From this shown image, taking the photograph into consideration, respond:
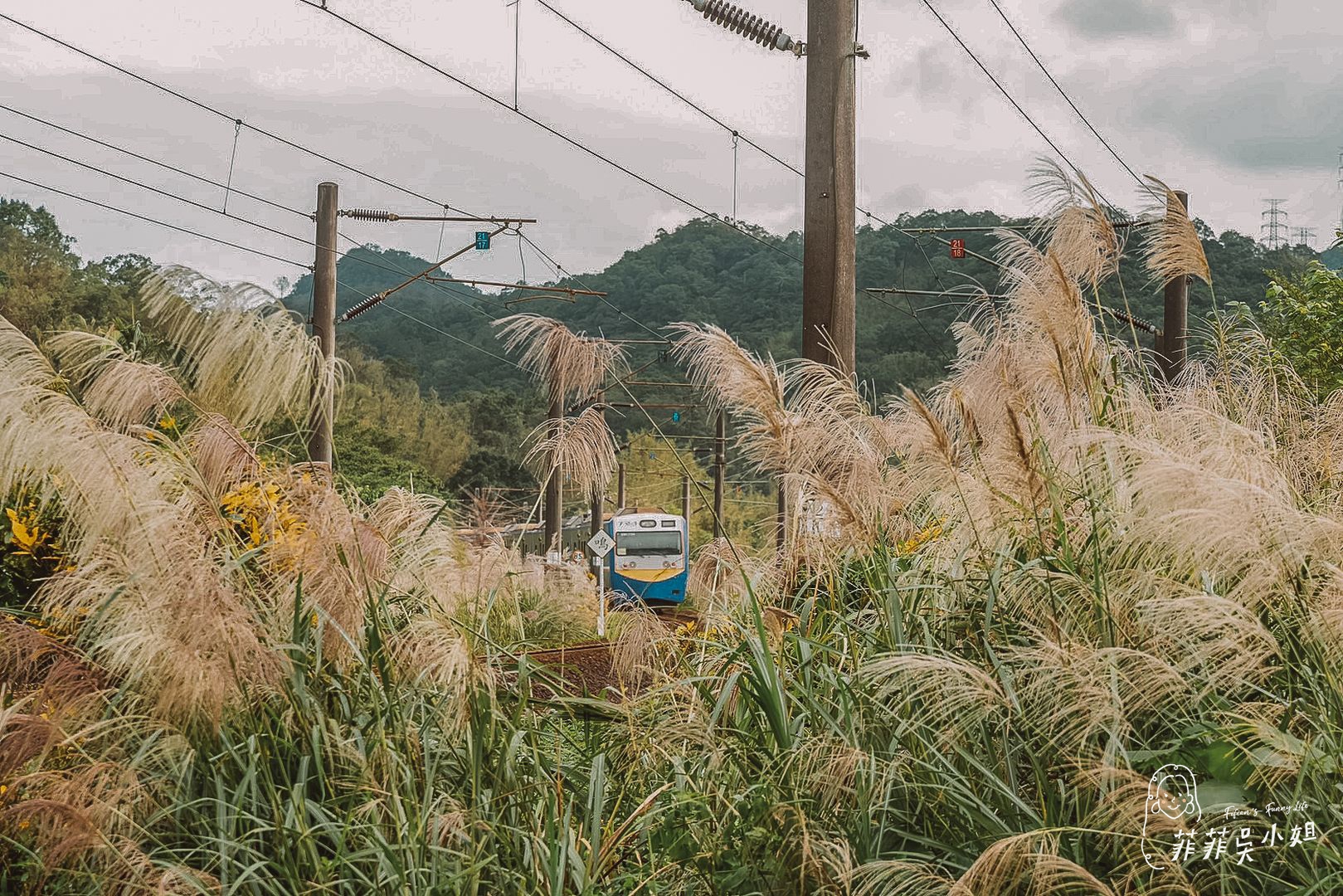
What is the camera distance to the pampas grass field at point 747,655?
98.5 inches

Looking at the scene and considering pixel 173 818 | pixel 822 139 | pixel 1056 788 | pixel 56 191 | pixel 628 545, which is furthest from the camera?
pixel 628 545

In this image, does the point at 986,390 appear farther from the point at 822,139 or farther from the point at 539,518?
the point at 822,139

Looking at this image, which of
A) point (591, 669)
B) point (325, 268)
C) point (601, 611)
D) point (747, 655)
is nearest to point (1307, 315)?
point (601, 611)

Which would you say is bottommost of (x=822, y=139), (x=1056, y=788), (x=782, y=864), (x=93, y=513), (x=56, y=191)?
(x=782, y=864)

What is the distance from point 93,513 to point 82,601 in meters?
0.28

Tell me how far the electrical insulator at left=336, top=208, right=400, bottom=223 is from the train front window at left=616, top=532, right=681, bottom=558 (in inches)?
410

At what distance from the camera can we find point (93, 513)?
10.1 ft

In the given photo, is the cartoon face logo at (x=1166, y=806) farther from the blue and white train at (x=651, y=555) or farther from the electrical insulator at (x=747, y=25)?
the blue and white train at (x=651, y=555)

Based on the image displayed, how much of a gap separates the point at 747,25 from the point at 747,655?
191 inches

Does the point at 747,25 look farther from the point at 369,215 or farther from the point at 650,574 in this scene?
the point at 650,574

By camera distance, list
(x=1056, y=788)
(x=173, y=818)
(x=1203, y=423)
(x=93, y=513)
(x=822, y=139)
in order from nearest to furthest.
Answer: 1. (x=1056, y=788)
2. (x=173, y=818)
3. (x=93, y=513)
4. (x=1203, y=423)
5. (x=822, y=139)

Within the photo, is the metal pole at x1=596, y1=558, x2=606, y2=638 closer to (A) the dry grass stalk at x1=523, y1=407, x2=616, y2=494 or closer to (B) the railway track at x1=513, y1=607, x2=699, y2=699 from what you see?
(B) the railway track at x1=513, y1=607, x2=699, y2=699

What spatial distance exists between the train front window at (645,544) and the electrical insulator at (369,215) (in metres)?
10.4

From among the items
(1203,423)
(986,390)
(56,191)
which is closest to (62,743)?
(986,390)
